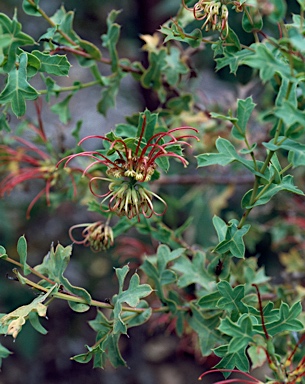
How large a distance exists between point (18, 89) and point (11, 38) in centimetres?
6

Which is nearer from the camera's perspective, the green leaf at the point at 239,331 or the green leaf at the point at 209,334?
the green leaf at the point at 239,331

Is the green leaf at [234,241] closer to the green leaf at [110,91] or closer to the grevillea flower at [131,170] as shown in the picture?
the grevillea flower at [131,170]

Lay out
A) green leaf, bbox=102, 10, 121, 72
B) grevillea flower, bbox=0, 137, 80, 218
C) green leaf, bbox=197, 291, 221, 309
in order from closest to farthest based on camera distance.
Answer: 1. green leaf, bbox=197, 291, 221, 309
2. green leaf, bbox=102, 10, 121, 72
3. grevillea flower, bbox=0, 137, 80, 218

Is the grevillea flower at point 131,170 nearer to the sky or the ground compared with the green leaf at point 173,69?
nearer to the sky

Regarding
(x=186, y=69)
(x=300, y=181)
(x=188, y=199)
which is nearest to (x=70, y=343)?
(x=188, y=199)

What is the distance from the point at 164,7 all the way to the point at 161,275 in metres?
1.01

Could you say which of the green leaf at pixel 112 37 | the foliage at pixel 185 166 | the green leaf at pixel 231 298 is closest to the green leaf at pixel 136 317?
the foliage at pixel 185 166

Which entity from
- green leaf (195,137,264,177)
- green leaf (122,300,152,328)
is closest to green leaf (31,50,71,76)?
green leaf (195,137,264,177)

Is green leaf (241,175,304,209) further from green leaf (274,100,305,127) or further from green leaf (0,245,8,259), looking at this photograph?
green leaf (0,245,8,259)

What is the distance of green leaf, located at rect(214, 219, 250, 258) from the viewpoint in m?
0.70

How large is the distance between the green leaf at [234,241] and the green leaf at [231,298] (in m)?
0.04

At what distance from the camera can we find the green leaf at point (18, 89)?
682mm

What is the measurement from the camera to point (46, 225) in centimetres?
224

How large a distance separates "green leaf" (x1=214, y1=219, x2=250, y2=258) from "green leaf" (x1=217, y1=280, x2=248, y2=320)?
0.13 feet
